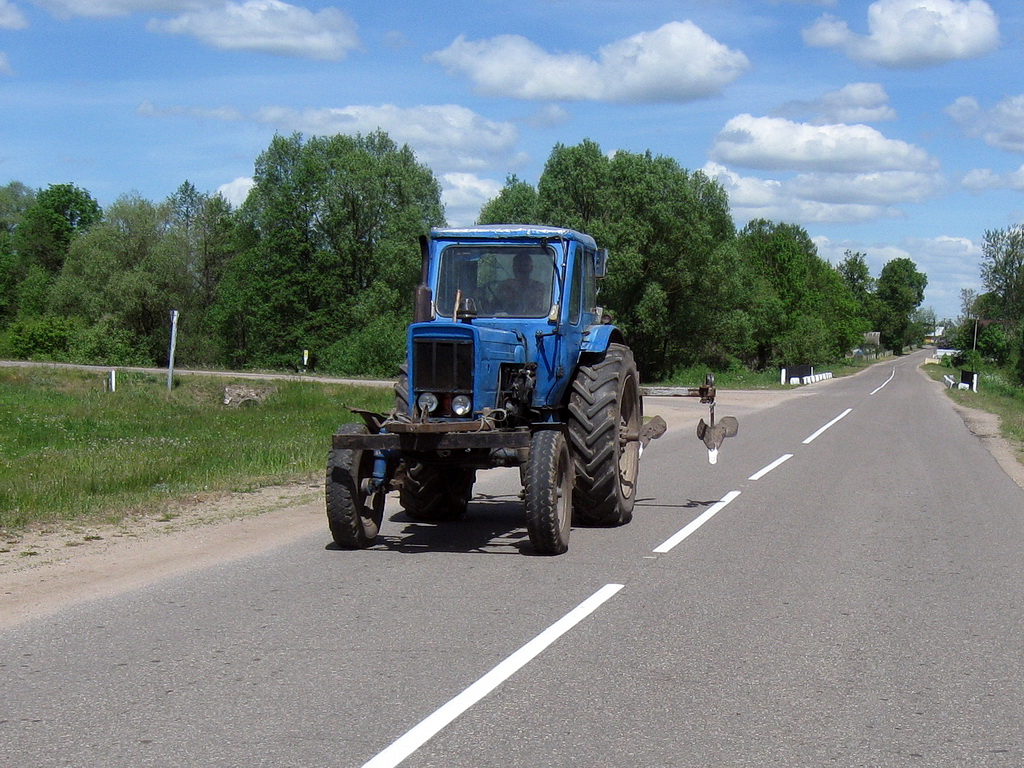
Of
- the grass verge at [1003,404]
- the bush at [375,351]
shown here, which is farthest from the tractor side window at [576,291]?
the bush at [375,351]

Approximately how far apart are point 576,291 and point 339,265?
61693 mm

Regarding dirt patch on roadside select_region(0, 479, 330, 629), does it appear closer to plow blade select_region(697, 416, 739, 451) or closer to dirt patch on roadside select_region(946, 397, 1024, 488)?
plow blade select_region(697, 416, 739, 451)

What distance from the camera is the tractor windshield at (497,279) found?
1046cm

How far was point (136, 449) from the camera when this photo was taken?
17844mm

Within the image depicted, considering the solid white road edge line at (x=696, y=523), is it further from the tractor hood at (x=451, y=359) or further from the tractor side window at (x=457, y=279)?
the tractor side window at (x=457, y=279)

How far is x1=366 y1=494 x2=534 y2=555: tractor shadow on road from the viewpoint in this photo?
975cm

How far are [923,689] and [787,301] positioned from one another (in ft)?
308

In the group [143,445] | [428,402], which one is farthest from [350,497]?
[143,445]

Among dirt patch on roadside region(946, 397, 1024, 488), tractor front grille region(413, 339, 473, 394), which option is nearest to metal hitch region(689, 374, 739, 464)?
tractor front grille region(413, 339, 473, 394)

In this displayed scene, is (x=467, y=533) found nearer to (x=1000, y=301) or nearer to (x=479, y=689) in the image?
(x=479, y=689)

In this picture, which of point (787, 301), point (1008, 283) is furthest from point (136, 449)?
point (1008, 283)

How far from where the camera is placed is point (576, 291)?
10875 millimetres

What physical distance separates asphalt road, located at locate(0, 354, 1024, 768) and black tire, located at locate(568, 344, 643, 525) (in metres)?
0.30

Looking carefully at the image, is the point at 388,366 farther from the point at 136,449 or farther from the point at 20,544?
the point at 20,544
